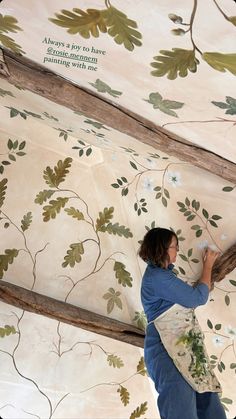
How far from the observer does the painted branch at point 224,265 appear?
2041 mm

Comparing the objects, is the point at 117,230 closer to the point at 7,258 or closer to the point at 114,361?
the point at 7,258

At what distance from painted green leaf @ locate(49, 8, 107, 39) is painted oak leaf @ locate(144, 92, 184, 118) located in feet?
0.83

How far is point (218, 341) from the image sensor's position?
7.64 ft

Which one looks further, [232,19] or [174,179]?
[174,179]

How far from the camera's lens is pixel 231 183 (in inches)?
69.8

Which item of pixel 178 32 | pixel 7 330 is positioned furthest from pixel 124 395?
pixel 178 32

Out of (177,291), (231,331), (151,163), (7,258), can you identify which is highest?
(151,163)

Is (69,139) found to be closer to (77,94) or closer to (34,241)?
(34,241)

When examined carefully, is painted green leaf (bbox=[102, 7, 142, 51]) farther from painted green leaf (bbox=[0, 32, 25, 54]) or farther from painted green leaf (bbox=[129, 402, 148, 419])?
painted green leaf (bbox=[129, 402, 148, 419])

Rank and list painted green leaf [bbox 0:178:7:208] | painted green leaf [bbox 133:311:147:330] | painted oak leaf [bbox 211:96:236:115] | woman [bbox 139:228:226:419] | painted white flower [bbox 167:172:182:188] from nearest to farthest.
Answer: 1. painted oak leaf [bbox 211:96:236:115]
2. woman [bbox 139:228:226:419]
3. painted white flower [bbox 167:172:182:188]
4. painted green leaf [bbox 0:178:7:208]
5. painted green leaf [bbox 133:311:147:330]

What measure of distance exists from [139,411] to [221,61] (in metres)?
2.10

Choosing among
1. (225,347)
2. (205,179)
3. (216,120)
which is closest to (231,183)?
(205,179)

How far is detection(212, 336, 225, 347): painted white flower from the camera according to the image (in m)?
2.32

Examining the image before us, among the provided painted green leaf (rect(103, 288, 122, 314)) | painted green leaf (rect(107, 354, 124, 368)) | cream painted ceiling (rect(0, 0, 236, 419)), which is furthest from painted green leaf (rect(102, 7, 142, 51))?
painted green leaf (rect(107, 354, 124, 368))
